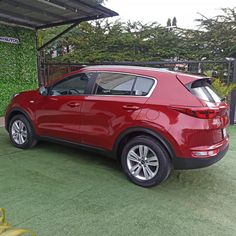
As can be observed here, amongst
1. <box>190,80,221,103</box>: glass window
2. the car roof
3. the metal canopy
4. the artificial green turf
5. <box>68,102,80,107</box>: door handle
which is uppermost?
the metal canopy

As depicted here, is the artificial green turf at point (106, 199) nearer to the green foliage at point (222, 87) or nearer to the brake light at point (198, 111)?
the brake light at point (198, 111)

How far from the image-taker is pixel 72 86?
4.50 m

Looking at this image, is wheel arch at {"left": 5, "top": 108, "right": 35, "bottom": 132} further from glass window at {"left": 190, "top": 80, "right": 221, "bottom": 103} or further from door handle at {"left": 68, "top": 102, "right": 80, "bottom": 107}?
glass window at {"left": 190, "top": 80, "right": 221, "bottom": 103}

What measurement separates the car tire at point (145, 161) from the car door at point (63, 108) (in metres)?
0.98

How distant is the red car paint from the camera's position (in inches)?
131

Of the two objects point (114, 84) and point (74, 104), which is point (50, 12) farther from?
point (114, 84)

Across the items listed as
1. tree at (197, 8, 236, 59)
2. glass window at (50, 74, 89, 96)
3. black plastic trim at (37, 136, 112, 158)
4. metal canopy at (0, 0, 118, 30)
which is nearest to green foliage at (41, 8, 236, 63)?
tree at (197, 8, 236, 59)

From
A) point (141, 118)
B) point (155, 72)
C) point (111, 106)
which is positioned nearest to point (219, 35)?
point (155, 72)

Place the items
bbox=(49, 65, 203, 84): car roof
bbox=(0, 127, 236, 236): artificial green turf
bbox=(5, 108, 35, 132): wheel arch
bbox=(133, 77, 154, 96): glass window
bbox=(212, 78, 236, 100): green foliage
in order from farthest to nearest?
bbox=(212, 78, 236, 100): green foliage
bbox=(5, 108, 35, 132): wheel arch
bbox=(133, 77, 154, 96): glass window
bbox=(49, 65, 203, 84): car roof
bbox=(0, 127, 236, 236): artificial green turf

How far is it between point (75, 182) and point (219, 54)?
15.4m

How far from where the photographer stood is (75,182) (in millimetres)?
3701

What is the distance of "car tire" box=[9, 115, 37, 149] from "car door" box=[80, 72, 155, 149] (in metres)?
1.21

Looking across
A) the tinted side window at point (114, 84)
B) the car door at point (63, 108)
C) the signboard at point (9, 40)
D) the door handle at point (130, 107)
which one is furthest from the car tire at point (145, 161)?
the signboard at point (9, 40)

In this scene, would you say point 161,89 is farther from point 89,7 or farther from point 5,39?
point 5,39
